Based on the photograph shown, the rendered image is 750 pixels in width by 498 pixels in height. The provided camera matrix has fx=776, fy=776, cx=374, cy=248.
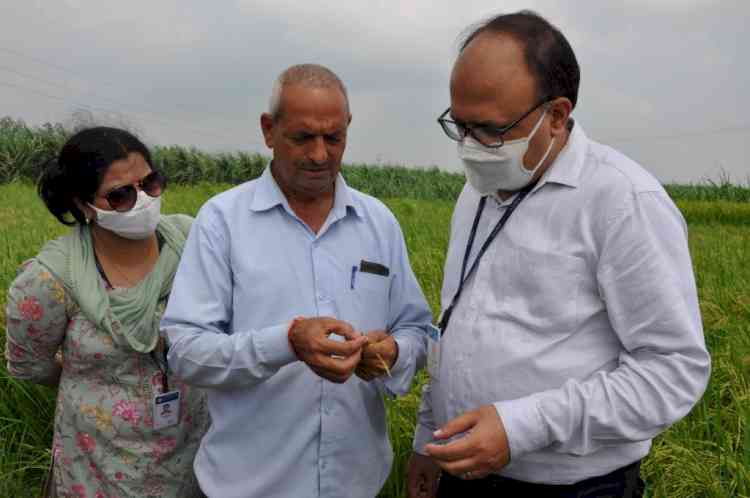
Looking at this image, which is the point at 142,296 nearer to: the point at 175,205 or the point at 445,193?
the point at 175,205

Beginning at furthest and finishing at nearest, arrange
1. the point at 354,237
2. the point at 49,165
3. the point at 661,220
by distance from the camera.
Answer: the point at 49,165, the point at 354,237, the point at 661,220

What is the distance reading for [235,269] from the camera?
6.88 feet

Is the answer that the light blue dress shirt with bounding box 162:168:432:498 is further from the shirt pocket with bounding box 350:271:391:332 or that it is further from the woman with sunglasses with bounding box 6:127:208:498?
the woman with sunglasses with bounding box 6:127:208:498

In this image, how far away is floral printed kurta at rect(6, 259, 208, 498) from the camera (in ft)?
8.27

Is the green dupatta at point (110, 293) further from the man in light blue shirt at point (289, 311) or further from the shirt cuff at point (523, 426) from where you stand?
the shirt cuff at point (523, 426)

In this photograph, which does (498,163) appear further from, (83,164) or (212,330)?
(83,164)

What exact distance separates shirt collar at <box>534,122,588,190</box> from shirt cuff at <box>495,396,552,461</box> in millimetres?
500

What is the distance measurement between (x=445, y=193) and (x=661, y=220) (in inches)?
1071

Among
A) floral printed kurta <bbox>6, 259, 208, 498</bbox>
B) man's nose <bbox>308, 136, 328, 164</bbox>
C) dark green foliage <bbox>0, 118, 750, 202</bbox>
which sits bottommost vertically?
dark green foliage <bbox>0, 118, 750, 202</bbox>

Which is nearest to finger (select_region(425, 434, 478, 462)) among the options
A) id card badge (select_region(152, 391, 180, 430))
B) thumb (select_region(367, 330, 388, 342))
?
thumb (select_region(367, 330, 388, 342))

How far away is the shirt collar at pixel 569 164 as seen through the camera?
1.76m

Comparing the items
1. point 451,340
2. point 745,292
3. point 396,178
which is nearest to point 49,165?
point 451,340

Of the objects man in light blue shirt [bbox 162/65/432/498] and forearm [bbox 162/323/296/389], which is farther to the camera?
man in light blue shirt [bbox 162/65/432/498]

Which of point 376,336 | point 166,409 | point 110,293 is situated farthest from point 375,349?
point 110,293
